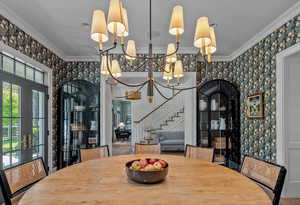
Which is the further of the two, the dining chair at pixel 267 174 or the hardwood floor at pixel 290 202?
the hardwood floor at pixel 290 202

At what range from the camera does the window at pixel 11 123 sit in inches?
106

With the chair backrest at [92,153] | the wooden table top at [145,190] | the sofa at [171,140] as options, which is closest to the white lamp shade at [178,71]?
the wooden table top at [145,190]

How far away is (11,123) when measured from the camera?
283 cm

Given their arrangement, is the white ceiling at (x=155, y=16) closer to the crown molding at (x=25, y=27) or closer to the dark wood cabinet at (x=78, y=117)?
the crown molding at (x=25, y=27)

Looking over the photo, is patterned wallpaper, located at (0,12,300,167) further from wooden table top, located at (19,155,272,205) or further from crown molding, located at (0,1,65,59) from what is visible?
wooden table top, located at (19,155,272,205)

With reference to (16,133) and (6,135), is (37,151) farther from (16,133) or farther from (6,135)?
(6,135)

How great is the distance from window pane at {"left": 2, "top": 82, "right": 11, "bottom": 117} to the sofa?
5225 mm

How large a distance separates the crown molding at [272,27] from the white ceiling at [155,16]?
6 centimetres

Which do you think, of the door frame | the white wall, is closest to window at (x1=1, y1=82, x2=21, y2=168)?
the white wall

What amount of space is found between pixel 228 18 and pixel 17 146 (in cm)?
367

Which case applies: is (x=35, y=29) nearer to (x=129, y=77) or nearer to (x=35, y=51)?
(x=35, y=51)

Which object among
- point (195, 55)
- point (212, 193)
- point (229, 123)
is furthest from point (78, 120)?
point (212, 193)

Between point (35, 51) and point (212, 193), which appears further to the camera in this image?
point (35, 51)

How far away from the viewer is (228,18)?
2859mm
